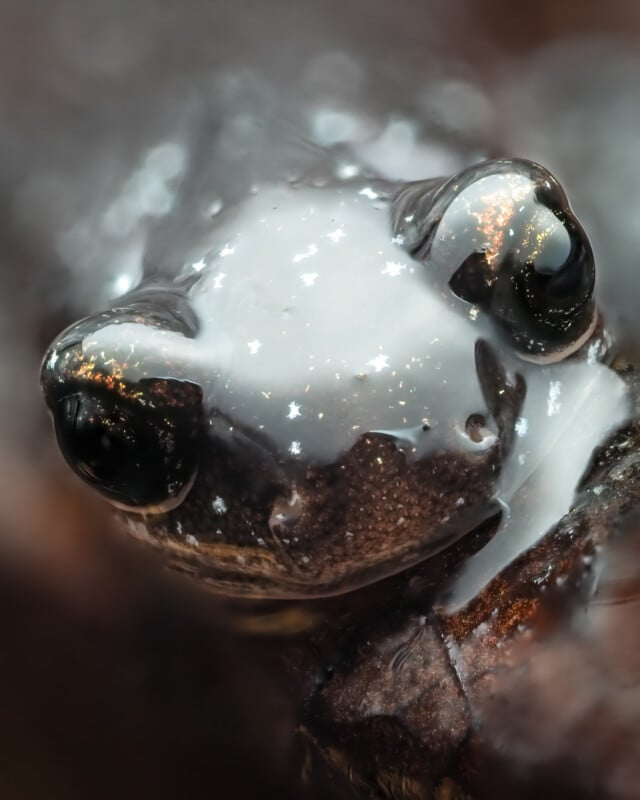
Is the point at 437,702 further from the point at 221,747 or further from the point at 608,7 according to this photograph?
the point at 608,7

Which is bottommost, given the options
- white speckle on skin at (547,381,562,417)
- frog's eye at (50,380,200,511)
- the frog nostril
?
white speckle on skin at (547,381,562,417)

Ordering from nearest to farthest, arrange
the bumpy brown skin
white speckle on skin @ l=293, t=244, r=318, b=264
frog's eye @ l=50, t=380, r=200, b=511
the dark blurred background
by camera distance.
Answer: the bumpy brown skin → frog's eye @ l=50, t=380, r=200, b=511 → white speckle on skin @ l=293, t=244, r=318, b=264 → the dark blurred background

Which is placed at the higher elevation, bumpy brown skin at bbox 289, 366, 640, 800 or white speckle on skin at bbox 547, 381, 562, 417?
white speckle on skin at bbox 547, 381, 562, 417

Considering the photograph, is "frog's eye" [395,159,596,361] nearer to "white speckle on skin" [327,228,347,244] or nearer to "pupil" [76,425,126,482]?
"white speckle on skin" [327,228,347,244]

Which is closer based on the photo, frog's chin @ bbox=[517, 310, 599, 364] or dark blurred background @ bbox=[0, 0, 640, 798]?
frog's chin @ bbox=[517, 310, 599, 364]

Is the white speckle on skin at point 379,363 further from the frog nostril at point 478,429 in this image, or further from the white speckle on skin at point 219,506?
the white speckle on skin at point 219,506

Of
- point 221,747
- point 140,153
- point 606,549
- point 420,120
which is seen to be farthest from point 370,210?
point 221,747

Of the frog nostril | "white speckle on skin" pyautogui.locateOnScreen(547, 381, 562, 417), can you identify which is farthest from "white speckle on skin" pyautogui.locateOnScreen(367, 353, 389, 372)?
"white speckle on skin" pyautogui.locateOnScreen(547, 381, 562, 417)
